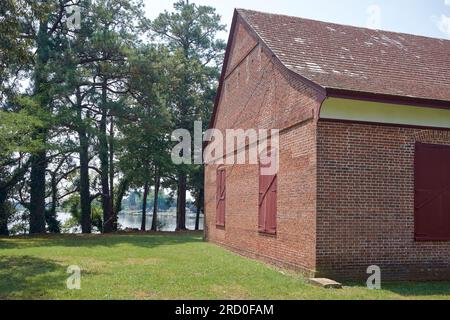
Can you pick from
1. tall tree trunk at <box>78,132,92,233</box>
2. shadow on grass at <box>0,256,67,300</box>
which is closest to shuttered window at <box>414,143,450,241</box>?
shadow on grass at <box>0,256,67,300</box>

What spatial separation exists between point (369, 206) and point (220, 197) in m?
8.75

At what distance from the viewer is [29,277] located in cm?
1003

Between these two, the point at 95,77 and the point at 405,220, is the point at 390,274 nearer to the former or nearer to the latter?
the point at 405,220

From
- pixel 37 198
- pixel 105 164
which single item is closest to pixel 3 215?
pixel 37 198

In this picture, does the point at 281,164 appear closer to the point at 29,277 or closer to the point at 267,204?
the point at 267,204

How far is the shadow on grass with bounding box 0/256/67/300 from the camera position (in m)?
8.36

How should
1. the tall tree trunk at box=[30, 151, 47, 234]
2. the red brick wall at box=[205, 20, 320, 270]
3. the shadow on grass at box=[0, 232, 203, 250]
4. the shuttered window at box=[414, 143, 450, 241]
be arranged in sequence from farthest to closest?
the tall tree trunk at box=[30, 151, 47, 234]
the shadow on grass at box=[0, 232, 203, 250]
the shuttered window at box=[414, 143, 450, 241]
the red brick wall at box=[205, 20, 320, 270]

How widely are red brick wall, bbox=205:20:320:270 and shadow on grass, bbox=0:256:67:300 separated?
5.33 metres

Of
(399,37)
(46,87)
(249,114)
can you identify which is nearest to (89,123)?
(46,87)

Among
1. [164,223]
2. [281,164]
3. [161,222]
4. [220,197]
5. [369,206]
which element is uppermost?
[281,164]

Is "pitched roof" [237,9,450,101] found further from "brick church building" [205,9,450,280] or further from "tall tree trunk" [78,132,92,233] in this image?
"tall tree trunk" [78,132,92,233]

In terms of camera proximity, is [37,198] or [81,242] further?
[37,198]

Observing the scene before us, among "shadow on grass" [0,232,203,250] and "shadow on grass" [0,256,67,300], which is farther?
"shadow on grass" [0,232,203,250]
